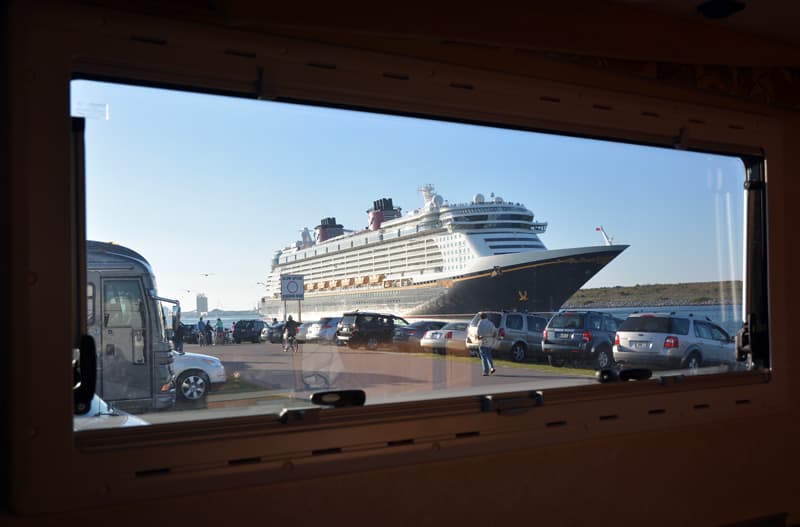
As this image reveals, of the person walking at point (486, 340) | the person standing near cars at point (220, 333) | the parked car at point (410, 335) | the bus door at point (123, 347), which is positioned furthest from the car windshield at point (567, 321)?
the bus door at point (123, 347)

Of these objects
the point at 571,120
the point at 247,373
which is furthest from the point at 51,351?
the point at 571,120

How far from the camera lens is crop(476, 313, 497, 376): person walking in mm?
2590

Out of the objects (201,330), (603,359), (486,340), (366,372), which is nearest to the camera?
(201,330)

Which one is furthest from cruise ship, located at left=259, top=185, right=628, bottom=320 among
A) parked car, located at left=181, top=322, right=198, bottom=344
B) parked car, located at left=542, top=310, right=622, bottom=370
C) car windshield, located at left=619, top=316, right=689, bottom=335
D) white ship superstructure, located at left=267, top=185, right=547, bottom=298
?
car windshield, located at left=619, top=316, right=689, bottom=335

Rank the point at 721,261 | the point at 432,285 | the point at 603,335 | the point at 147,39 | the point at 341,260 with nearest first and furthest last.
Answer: the point at 147,39 → the point at 341,260 → the point at 432,285 → the point at 603,335 → the point at 721,261

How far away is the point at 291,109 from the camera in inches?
87.8

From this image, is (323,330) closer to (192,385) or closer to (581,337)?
(192,385)

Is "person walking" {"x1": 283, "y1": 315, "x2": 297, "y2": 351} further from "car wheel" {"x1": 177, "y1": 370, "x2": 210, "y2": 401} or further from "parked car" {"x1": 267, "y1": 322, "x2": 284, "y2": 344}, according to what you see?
"car wheel" {"x1": 177, "y1": 370, "x2": 210, "y2": 401}

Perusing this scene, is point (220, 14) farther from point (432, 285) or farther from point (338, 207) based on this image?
point (432, 285)

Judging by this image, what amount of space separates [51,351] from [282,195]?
80cm

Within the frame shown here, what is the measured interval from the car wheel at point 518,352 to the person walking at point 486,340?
0.09m

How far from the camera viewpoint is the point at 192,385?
6.88ft

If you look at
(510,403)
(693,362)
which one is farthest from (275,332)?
(693,362)

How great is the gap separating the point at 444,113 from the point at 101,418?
153cm
